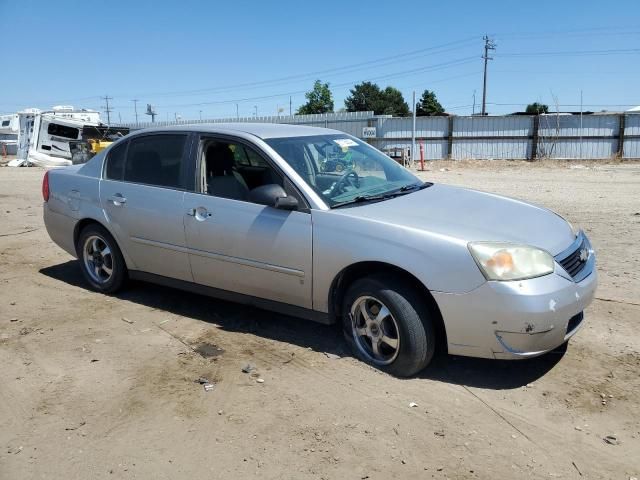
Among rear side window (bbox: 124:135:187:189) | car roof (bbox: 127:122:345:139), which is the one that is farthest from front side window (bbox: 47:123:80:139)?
car roof (bbox: 127:122:345:139)

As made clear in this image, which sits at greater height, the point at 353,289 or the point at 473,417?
the point at 353,289

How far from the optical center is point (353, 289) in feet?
13.0

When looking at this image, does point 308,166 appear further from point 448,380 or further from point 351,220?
point 448,380

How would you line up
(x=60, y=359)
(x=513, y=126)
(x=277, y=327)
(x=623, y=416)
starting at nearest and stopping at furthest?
(x=623, y=416) → (x=60, y=359) → (x=277, y=327) → (x=513, y=126)

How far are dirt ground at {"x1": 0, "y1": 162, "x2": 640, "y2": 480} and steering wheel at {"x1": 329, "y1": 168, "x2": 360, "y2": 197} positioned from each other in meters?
1.17

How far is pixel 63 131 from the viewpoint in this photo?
29703mm

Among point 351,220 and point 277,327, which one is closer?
point 351,220

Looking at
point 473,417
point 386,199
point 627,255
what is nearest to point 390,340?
point 473,417

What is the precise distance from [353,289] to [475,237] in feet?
2.95

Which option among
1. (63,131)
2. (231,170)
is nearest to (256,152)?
(231,170)

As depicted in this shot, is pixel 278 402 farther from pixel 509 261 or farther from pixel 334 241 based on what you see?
pixel 509 261

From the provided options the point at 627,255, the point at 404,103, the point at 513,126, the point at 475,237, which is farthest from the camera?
the point at 404,103

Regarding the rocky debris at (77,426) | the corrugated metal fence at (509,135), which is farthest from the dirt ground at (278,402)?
the corrugated metal fence at (509,135)

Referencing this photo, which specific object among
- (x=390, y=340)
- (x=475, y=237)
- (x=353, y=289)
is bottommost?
(x=390, y=340)
